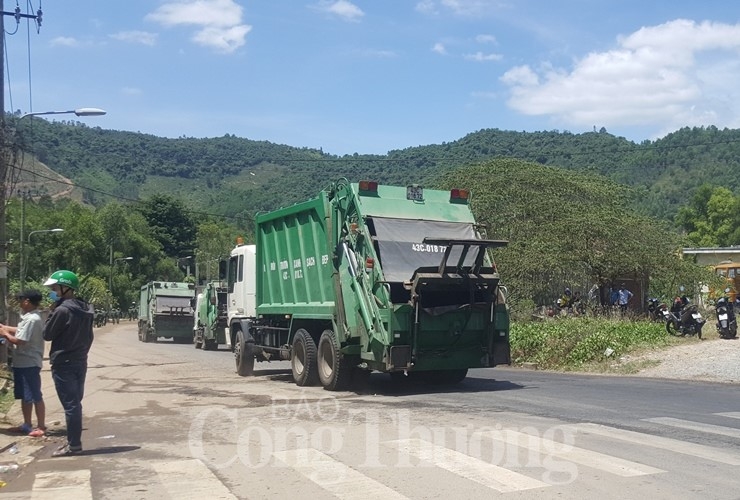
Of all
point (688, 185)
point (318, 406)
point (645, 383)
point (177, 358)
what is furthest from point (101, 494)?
point (688, 185)

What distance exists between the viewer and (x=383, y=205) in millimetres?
13328

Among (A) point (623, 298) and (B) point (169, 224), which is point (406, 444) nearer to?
(A) point (623, 298)

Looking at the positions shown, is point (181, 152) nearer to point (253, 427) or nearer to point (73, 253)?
point (73, 253)

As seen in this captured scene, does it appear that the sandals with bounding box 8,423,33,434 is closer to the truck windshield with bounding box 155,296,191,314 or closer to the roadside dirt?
the roadside dirt

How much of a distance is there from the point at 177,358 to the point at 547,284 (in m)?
12.1

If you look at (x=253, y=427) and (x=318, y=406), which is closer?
(x=253, y=427)

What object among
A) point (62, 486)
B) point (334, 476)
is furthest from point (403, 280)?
point (62, 486)

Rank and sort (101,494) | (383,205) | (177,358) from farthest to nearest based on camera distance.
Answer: (177,358) < (383,205) < (101,494)

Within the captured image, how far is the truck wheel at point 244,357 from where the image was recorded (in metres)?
16.9

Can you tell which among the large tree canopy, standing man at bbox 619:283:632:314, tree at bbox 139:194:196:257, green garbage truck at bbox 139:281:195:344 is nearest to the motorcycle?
standing man at bbox 619:283:632:314

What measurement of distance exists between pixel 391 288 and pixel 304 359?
2710 mm

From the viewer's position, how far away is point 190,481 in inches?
275

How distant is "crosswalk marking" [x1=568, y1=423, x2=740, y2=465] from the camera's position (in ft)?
24.3

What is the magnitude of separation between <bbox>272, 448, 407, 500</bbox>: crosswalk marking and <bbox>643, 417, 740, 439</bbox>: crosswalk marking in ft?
13.4
